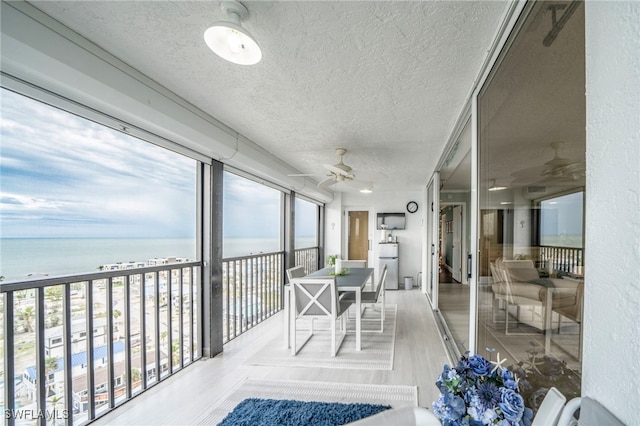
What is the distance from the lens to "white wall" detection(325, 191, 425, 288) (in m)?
7.55

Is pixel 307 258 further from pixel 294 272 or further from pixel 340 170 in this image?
pixel 340 170

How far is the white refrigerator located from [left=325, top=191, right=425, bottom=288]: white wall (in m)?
0.21

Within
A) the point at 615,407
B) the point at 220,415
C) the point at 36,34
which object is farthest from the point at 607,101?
the point at 220,415

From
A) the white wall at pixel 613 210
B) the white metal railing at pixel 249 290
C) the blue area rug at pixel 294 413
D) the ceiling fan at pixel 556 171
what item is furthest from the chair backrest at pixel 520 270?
the white metal railing at pixel 249 290

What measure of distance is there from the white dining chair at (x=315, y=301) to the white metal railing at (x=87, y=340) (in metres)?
1.14

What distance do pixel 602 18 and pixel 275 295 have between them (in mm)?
5069

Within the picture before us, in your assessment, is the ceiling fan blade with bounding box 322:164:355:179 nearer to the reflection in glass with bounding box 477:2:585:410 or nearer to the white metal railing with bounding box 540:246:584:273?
the reflection in glass with bounding box 477:2:585:410

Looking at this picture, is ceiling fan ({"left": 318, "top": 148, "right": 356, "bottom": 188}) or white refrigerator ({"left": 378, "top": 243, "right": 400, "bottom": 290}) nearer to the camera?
ceiling fan ({"left": 318, "top": 148, "right": 356, "bottom": 188})

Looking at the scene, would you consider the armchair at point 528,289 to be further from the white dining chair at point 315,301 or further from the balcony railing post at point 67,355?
the balcony railing post at point 67,355

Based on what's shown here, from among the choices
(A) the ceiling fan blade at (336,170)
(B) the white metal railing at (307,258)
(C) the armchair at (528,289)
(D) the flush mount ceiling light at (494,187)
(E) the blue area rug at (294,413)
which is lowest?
(E) the blue area rug at (294,413)

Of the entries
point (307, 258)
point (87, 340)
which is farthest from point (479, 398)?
point (307, 258)

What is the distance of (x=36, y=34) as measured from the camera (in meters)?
1.47

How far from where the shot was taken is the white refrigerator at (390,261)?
23.3 ft

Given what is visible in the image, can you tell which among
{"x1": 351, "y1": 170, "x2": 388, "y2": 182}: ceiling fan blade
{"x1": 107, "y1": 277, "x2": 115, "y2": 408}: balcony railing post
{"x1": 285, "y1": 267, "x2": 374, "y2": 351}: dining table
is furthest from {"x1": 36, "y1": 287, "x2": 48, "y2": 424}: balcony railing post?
{"x1": 351, "y1": 170, "x2": 388, "y2": 182}: ceiling fan blade
